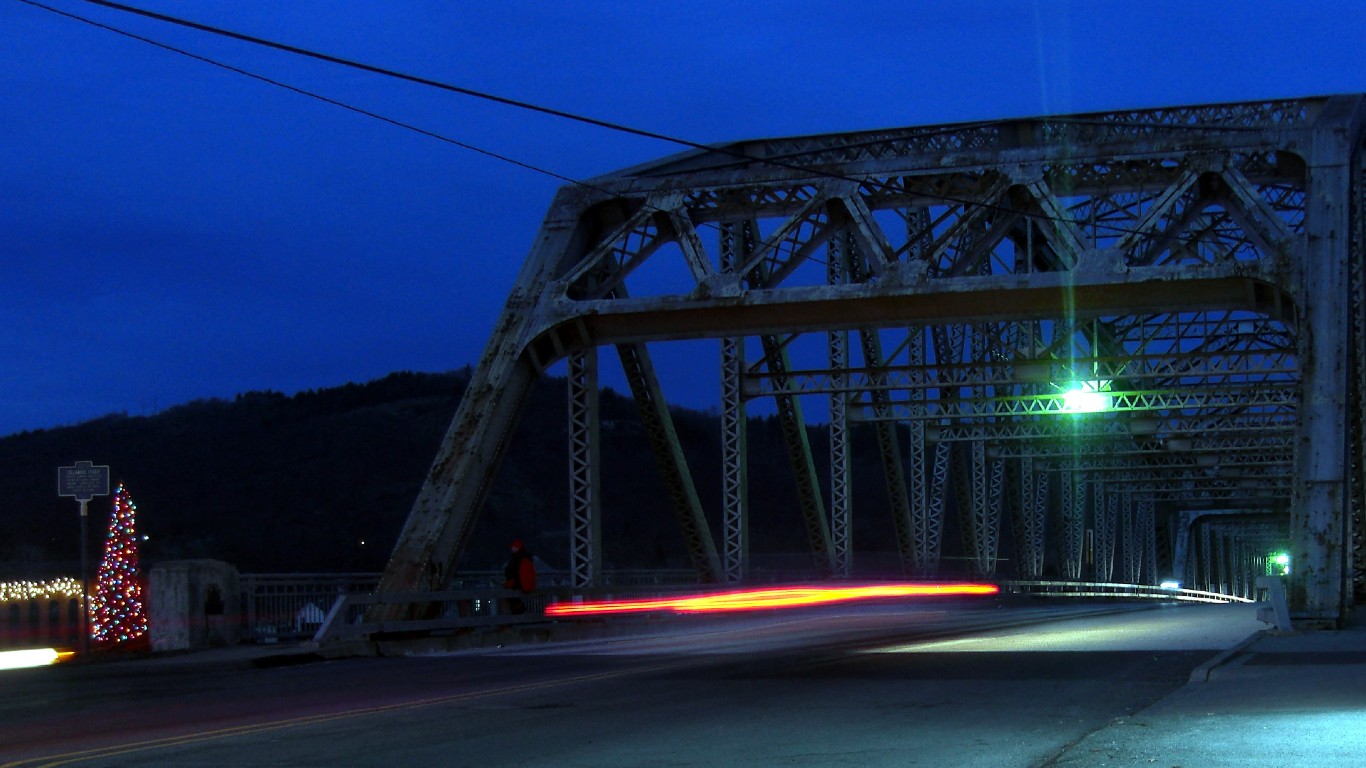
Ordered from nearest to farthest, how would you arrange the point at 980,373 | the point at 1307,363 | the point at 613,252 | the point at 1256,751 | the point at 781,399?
the point at 1256,751, the point at 1307,363, the point at 613,252, the point at 781,399, the point at 980,373

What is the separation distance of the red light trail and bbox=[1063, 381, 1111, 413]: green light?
576 cm

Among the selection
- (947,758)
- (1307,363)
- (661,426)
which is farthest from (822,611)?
(947,758)

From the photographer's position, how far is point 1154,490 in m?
81.8

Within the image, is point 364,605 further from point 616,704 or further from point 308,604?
point 616,704

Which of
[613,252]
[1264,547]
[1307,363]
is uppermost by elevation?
[613,252]

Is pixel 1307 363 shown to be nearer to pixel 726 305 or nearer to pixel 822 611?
pixel 726 305

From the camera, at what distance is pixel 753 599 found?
31922 mm

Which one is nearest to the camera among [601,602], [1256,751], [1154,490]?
[1256,751]

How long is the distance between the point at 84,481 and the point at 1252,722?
17.0 m

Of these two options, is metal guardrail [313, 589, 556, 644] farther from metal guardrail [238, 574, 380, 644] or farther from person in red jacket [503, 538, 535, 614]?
metal guardrail [238, 574, 380, 644]

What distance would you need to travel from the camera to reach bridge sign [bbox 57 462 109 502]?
22500 millimetres

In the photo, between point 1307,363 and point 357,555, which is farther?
point 357,555

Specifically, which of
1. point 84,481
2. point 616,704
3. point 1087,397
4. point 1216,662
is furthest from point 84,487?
point 1087,397

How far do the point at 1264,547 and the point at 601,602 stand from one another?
431 feet
